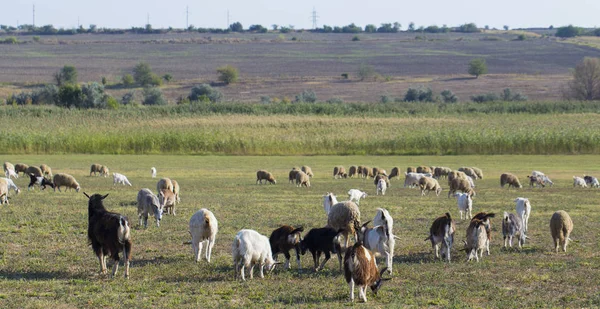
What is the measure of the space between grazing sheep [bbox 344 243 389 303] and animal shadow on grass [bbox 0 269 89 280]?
521cm

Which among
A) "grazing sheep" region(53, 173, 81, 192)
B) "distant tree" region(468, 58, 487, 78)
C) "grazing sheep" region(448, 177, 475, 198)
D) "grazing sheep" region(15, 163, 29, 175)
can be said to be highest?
"distant tree" region(468, 58, 487, 78)

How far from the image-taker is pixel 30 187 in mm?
34750

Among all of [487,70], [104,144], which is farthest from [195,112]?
[487,70]

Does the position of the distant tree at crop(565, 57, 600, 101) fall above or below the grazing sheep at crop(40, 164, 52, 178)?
above

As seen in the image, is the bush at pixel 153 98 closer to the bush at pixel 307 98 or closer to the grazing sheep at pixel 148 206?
the bush at pixel 307 98

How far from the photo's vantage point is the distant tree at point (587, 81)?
101 meters

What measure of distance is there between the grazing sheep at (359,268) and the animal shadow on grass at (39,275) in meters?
5.21

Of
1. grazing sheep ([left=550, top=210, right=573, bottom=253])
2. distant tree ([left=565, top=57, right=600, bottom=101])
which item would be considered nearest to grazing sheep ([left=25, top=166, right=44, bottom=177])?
grazing sheep ([left=550, top=210, right=573, bottom=253])

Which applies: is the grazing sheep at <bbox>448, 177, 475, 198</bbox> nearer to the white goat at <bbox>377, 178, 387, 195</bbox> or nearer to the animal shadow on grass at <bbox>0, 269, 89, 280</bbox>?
the white goat at <bbox>377, 178, 387, 195</bbox>

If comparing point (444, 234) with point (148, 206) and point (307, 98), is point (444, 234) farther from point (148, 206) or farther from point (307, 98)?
point (307, 98)

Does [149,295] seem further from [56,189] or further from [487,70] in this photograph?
[487,70]

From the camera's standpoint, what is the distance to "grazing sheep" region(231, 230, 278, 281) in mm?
14844

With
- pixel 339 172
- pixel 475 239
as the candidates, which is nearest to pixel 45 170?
pixel 339 172

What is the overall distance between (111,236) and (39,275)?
169cm
